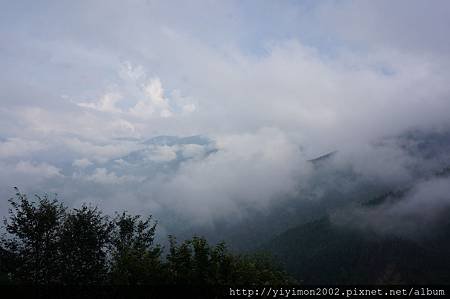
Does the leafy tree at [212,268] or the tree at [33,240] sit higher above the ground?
the tree at [33,240]

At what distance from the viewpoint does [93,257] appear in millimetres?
41875

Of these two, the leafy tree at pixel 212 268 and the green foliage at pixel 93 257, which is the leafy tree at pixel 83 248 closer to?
the green foliage at pixel 93 257

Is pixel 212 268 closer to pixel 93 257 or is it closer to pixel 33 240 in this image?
pixel 93 257

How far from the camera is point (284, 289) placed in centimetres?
2792

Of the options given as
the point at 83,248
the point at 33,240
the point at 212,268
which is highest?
the point at 33,240

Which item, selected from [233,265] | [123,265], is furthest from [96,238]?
[233,265]

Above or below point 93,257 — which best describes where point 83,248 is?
above

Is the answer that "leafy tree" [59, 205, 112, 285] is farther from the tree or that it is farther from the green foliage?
the tree

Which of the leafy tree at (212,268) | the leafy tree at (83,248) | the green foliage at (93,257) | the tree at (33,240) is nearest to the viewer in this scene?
the leafy tree at (212,268)

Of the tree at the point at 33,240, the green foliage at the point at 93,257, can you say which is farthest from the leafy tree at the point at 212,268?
the tree at the point at 33,240

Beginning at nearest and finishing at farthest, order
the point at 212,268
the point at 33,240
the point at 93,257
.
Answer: the point at 212,268 → the point at 33,240 → the point at 93,257

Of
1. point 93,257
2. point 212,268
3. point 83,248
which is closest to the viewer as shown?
point 212,268

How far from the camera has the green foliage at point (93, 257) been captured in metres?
31.0

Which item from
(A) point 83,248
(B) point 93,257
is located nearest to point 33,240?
(A) point 83,248
